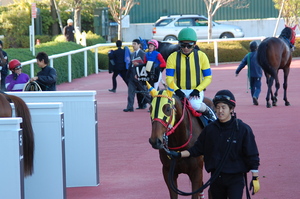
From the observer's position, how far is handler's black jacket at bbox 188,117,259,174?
5609 millimetres

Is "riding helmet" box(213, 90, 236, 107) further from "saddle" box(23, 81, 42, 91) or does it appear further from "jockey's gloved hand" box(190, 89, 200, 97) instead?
"saddle" box(23, 81, 42, 91)

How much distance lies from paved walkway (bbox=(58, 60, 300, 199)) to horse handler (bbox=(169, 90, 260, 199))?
84.6 inches

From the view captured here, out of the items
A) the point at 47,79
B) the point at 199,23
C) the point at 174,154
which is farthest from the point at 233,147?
the point at 199,23

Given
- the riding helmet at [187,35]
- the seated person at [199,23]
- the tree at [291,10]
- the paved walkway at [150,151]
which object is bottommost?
the paved walkway at [150,151]

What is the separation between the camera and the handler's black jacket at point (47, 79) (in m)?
10.3

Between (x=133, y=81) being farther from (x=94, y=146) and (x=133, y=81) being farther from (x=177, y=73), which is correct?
(x=177, y=73)

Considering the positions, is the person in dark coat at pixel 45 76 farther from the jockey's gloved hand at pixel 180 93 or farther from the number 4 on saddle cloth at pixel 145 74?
the number 4 on saddle cloth at pixel 145 74

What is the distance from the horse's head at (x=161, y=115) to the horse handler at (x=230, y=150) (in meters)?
0.42

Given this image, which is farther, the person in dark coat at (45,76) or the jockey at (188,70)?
the person in dark coat at (45,76)

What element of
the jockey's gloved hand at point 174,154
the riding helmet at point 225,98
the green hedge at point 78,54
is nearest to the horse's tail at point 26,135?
the jockey's gloved hand at point 174,154

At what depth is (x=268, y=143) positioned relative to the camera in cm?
1111

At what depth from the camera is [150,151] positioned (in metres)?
10.7

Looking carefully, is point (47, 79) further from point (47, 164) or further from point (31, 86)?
point (47, 164)

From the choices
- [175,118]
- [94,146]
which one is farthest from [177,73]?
[94,146]
